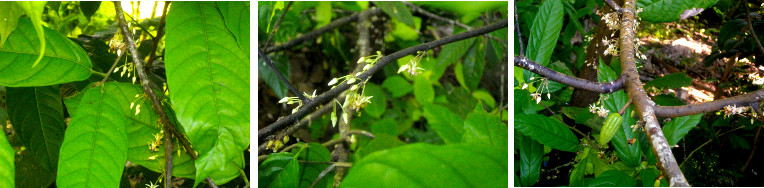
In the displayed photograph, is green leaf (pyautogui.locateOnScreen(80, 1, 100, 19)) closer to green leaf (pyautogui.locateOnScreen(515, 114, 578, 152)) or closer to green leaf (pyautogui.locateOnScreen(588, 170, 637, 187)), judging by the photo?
green leaf (pyautogui.locateOnScreen(515, 114, 578, 152))

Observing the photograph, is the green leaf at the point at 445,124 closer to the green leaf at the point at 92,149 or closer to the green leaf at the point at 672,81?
the green leaf at the point at 672,81

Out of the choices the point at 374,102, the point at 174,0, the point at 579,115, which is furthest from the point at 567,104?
the point at 174,0

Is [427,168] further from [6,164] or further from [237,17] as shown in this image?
[6,164]

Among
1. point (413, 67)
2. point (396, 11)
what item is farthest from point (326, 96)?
point (396, 11)

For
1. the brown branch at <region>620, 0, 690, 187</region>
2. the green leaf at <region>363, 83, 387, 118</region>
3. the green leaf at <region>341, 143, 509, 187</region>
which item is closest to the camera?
the green leaf at <region>341, 143, 509, 187</region>

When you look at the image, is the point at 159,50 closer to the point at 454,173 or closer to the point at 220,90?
the point at 220,90

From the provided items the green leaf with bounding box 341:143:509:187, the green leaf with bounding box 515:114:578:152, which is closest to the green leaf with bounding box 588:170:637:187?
the green leaf with bounding box 515:114:578:152
